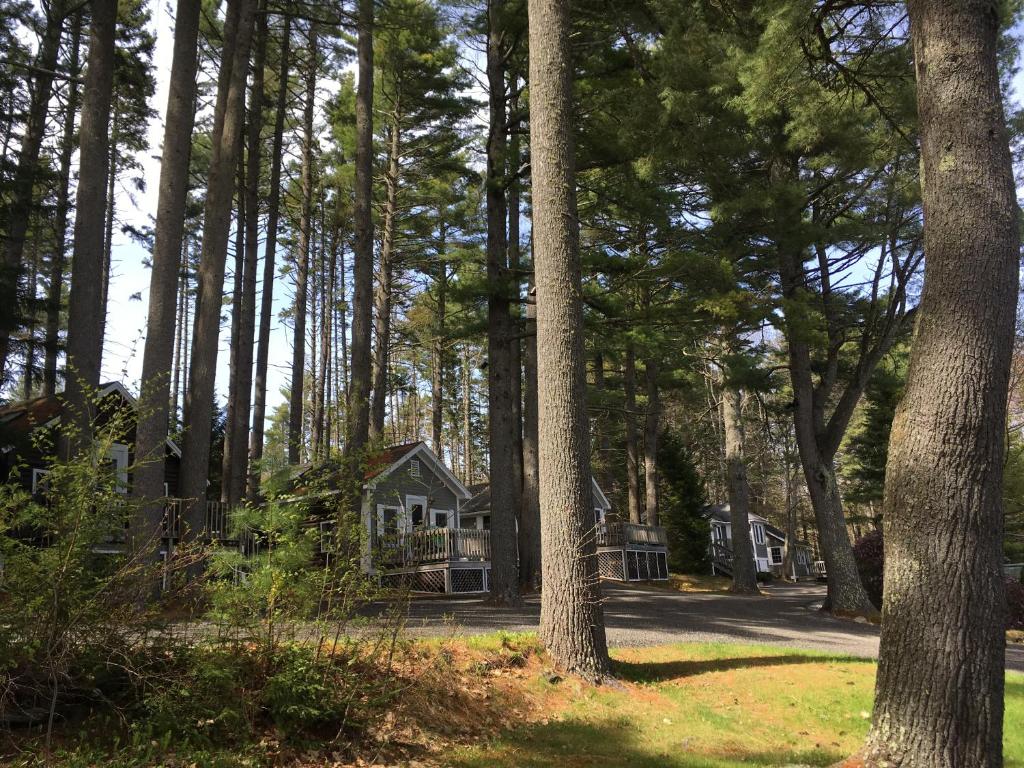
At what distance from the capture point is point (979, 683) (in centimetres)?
437

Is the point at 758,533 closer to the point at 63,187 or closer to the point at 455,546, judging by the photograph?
the point at 455,546

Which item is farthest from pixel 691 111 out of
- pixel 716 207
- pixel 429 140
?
pixel 429 140

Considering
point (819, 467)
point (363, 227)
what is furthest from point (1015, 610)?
point (363, 227)

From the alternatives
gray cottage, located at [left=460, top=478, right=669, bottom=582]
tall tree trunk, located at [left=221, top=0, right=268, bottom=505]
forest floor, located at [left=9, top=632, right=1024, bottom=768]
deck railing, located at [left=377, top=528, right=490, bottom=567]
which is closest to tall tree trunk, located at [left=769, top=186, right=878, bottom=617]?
forest floor, located at [left=9, top=632, right=1024, bottom=768]

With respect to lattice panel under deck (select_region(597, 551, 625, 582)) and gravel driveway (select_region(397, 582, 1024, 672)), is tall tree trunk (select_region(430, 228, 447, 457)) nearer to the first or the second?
lattice panel under deck (select_region(597, 551, 625, 582))

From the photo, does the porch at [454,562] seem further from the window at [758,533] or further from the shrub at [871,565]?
the window at [758,533]

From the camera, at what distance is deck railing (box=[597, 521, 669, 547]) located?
2558 centimetres

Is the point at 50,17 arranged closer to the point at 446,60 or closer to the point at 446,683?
the point at 446,60

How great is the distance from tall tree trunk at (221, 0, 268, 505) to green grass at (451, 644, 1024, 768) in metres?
11.4

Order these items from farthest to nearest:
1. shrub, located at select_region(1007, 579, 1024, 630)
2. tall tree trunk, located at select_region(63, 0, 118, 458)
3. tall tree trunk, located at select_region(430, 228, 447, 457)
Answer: tall tree trunk, located at select_region(430, 228, 447, 457) < shrub, located at select_region(1007, 579, 1024, 630) < tall tree trunk, located at select_region(63, 0, 118, 458)

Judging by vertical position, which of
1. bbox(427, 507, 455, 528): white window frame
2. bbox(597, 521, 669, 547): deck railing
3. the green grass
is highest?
bbox(427, 507, 455, 528): white window frame

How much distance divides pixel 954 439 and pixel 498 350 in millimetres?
9125

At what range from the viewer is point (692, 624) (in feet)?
40.0

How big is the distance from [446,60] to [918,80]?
16.2m
